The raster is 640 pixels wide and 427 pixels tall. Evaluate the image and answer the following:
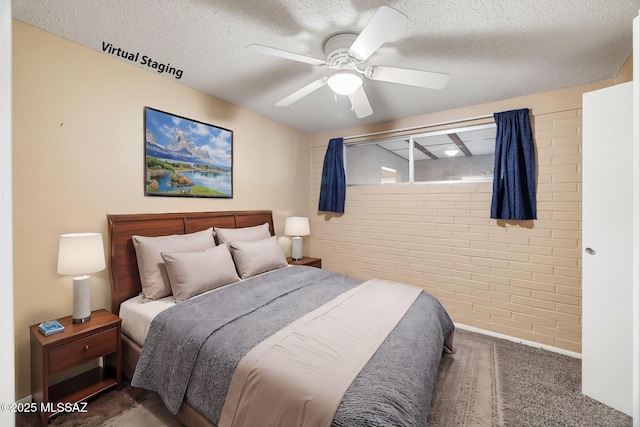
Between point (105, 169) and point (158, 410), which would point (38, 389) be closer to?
point (158, 410)

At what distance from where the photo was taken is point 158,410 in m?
1.75

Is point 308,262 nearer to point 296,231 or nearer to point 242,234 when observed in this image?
point 296,231

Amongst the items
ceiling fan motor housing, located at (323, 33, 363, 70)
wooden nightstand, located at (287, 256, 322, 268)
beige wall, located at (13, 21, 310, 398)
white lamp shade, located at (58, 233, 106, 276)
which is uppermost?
ceiling fan motor housing, located at (323, 33, 363, 70)

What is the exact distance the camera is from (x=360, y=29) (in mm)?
1785

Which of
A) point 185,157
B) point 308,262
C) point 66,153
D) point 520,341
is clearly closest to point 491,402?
point 520,341

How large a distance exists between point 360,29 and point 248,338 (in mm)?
2046

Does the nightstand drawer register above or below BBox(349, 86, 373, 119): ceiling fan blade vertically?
below

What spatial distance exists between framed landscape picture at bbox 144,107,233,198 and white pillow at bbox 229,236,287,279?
70 cm

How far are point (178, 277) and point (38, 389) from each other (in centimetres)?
98

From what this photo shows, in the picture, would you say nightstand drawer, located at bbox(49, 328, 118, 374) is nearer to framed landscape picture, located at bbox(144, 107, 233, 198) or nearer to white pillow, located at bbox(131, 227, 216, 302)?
white pillow, located at bbox(131, 227, 216, 302)

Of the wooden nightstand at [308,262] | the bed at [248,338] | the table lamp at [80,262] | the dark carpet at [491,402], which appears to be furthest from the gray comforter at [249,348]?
the wooden nightstand at [308,262]

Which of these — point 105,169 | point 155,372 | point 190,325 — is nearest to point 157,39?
point 105,169

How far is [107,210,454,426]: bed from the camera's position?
117 cm

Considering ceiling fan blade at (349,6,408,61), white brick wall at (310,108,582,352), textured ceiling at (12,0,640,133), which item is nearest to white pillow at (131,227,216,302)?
textured ceiling at (12,0,640,133)
